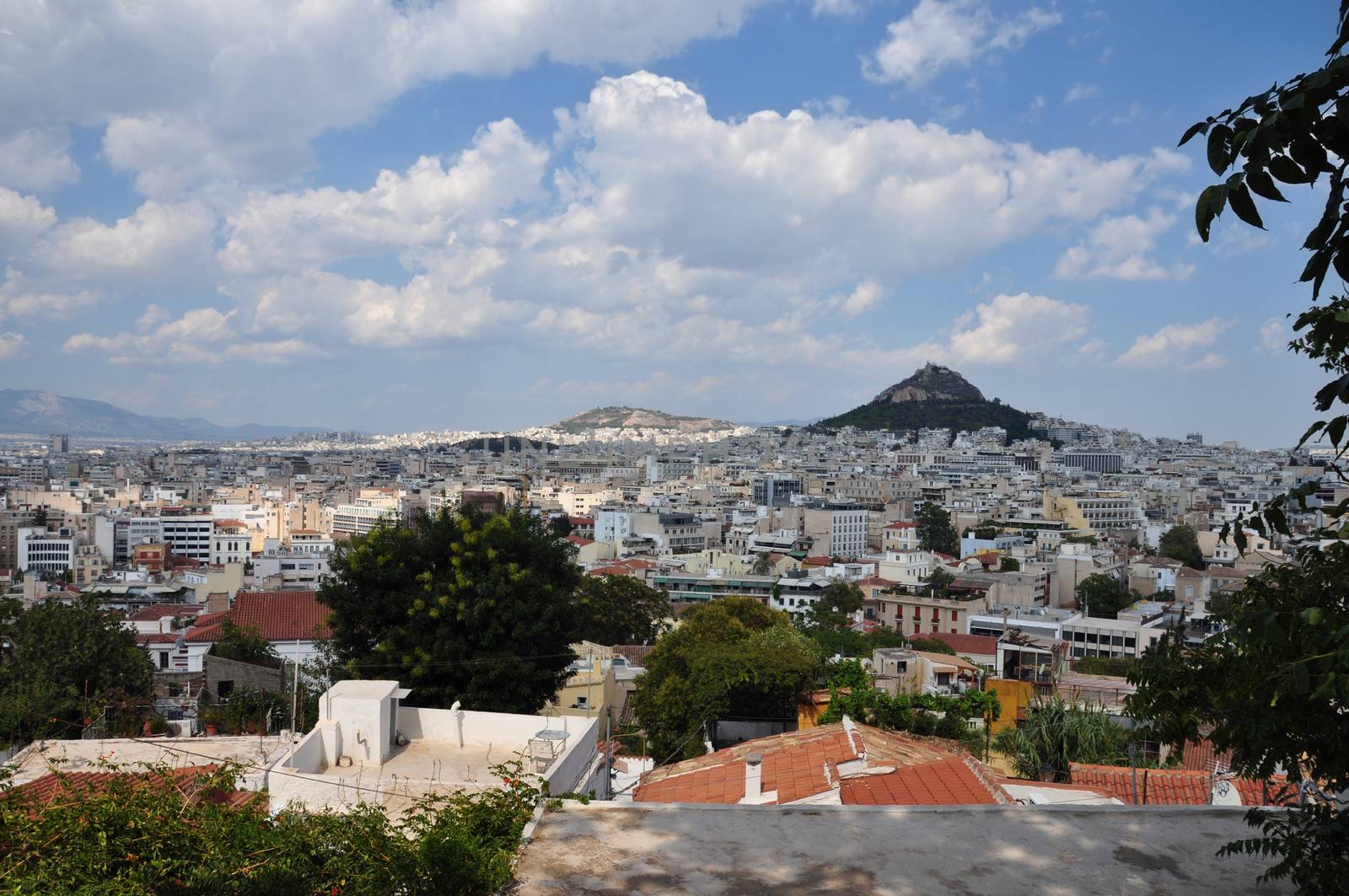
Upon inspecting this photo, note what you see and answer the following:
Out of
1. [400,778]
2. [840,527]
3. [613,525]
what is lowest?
[613,525]

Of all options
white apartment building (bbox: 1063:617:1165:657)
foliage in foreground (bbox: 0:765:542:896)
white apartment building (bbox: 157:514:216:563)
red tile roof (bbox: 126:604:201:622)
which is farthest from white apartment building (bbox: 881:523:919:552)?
foliage in foreground (bbox: 0:765:542:896)

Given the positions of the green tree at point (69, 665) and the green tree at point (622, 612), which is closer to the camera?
the green tree at point (69, 665)

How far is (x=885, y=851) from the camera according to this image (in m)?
3.16

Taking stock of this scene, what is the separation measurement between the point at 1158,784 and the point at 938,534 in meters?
57.2

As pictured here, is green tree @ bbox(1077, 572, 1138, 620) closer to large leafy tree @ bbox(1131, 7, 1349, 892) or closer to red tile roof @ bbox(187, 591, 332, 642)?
red tile roof @ bbox(187, 591, 332, 642)

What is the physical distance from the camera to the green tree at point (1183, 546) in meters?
54.4

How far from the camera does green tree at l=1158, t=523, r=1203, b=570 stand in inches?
2141

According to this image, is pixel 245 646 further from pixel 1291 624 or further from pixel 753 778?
pixel 1291 624

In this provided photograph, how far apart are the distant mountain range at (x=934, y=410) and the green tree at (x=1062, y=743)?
134m

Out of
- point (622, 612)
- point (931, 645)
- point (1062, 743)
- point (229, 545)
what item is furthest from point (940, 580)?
point (229, 545)

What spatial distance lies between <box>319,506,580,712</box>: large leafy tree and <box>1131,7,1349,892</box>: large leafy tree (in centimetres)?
768

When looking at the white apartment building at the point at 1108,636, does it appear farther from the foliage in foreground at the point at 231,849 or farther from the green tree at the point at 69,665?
the foliage in foreground at the point at 231,849

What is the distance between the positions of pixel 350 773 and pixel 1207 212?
6136 millimetres

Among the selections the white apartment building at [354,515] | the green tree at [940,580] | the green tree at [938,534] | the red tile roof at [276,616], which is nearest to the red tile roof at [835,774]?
the red tile roof at [276,616]
